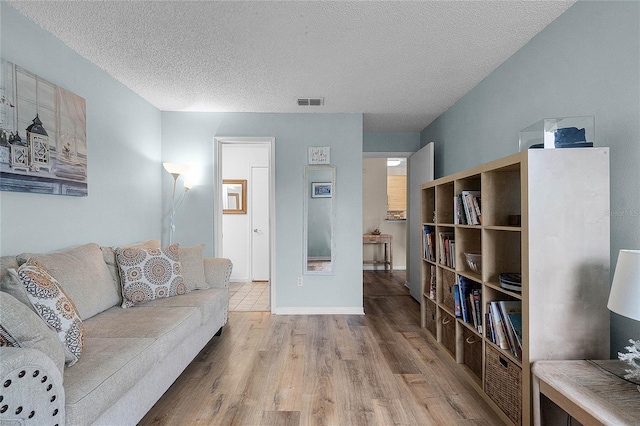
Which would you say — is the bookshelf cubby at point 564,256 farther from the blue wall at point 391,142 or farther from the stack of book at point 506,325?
the blue wall at point 391,142

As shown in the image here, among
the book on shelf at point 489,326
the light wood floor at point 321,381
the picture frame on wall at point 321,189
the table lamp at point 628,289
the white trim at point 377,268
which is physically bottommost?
the white trim at point 377,268

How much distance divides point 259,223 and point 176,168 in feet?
7.34

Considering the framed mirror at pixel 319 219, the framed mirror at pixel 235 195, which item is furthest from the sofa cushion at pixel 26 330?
the framed mirror at pixel 235 195

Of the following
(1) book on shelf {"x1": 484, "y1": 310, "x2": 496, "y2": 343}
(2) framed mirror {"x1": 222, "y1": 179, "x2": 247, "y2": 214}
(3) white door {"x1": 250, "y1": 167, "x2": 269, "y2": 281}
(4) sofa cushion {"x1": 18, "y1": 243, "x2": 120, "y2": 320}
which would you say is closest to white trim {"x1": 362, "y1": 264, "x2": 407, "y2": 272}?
(3) white door {"x1": 250, "y1": 167, "x2": 269, "y2": 281}

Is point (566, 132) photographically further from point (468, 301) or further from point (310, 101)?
point (310, 101)

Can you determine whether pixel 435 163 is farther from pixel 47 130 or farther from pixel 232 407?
pixel 47 130

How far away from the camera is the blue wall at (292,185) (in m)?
3.84

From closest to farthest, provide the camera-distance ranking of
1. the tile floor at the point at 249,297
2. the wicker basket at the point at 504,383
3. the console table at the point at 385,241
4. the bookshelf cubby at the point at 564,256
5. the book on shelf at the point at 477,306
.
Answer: the bookshelf cubby at the point at 564,256 → the wicker basket at the point at 504,383 → the book on shelf at the point at 477,306 → the tile floor at the point at 249,297 → the console table at the point at 385,241

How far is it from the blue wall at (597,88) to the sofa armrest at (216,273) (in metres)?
2.70

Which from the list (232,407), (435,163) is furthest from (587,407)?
(435,163)

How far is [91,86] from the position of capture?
103 inches

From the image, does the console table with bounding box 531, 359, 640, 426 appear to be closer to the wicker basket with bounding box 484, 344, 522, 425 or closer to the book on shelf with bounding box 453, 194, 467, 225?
the wicker basket with bounding box 484, 344, 522, 425

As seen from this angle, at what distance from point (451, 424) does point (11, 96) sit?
10.4 ft

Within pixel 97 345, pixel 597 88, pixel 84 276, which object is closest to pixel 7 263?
pixel 84 276
